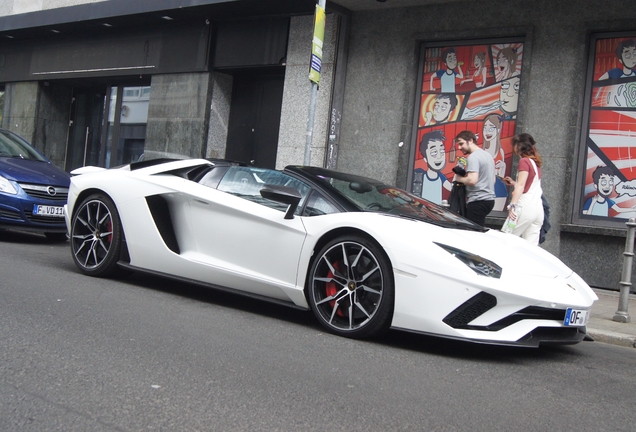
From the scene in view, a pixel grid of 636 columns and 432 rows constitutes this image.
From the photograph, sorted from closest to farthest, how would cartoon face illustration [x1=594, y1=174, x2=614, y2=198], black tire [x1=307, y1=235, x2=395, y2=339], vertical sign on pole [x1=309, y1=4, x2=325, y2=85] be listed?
black tire [x1=307, y1=235, x2=395, y2=339] < vertical sign on pole [x1=309, y1=4, x2=325, y2=85] < cartoon face illustration [x1=594, y1=174, x2=614, y2=198]

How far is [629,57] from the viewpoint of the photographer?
31.5 ft

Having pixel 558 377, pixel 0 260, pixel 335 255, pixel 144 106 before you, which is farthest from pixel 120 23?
pixel 558 377

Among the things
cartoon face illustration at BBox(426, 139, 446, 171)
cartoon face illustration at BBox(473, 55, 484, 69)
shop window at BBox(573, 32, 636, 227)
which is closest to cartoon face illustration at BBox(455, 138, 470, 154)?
shop window at BBox(573, 32, 636, 227)

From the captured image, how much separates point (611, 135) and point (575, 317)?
19.0ft

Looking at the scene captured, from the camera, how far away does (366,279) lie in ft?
15.9

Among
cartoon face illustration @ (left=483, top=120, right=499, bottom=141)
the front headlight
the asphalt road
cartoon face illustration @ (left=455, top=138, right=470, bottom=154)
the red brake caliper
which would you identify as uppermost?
cartoon face illustration @ (left=483, top=120, right=499, bottom=141)

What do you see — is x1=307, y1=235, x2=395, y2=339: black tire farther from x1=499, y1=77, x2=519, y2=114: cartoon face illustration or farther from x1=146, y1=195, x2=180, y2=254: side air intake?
x1=499, y1=77, x2=519, y2=114: cartoon face illustration

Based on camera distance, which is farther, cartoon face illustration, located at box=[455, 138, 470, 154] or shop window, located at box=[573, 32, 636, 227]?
shop window, located at box=[573, 32, 636, 227]

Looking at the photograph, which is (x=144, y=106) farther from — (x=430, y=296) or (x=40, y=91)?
(x=430, y=296)

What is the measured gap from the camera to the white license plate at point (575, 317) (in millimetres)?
4648

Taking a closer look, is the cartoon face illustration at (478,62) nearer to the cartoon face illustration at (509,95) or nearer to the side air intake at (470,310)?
the cartoon face illustration at (509,95)

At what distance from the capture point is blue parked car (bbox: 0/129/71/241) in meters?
8.77

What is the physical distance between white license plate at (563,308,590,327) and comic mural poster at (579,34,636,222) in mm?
5276

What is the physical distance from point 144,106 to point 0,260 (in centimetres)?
1043
